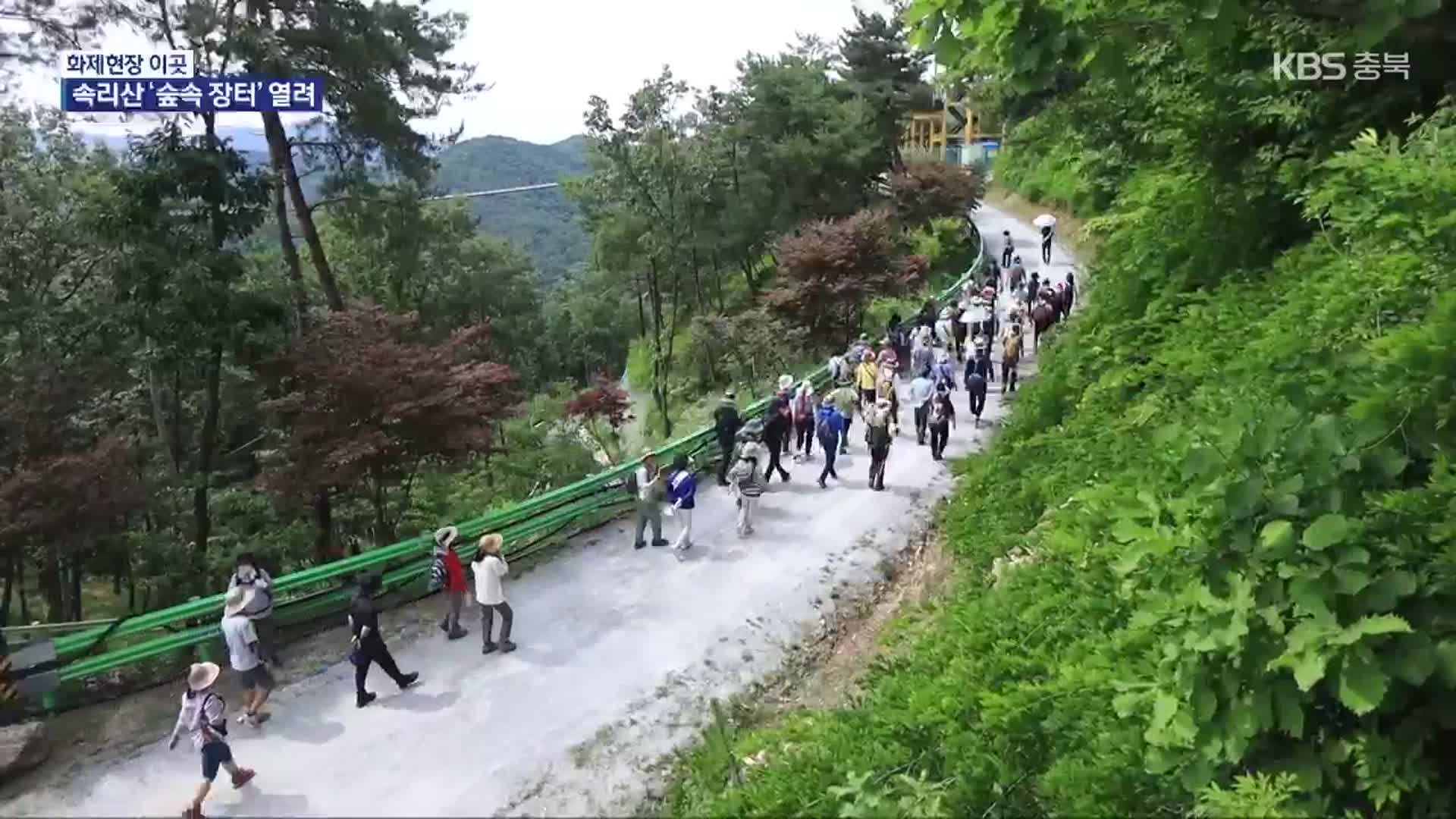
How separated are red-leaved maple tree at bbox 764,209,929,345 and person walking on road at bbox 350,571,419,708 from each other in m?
14.1

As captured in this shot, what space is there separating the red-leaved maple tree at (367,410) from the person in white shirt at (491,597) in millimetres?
2402

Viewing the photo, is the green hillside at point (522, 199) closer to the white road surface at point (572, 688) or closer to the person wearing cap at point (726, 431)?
the person wearing cap at point (726, 431)

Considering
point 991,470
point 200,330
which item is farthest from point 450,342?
point 991,470

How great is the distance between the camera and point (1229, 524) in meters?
2.92

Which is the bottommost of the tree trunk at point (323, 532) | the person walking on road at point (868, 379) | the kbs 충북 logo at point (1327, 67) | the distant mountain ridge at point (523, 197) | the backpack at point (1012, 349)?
the tree trunk at point (323, 532)

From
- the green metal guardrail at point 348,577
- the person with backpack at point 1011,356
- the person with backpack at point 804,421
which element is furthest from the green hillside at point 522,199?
the green metal guardrail at point 348,577

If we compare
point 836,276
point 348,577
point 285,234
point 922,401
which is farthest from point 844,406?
point 285,234

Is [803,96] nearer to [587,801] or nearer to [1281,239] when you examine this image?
[1281,239]

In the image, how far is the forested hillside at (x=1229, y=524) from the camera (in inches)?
112

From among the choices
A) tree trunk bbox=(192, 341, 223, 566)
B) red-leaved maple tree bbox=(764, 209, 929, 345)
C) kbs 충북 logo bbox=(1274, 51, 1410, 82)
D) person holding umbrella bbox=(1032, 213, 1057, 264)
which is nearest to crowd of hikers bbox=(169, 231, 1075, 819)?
red-leaved maple tree bbox=(764, 209, 929, 345)

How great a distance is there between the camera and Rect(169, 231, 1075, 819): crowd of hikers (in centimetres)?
642

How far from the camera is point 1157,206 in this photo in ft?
24.9

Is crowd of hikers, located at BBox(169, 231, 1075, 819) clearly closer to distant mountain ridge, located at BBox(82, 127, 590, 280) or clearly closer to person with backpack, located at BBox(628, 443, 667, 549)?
person with backpack, located at BBox(628, 443, 667, 549)

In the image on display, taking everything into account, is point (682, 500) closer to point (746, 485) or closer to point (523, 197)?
point (746, 485)
